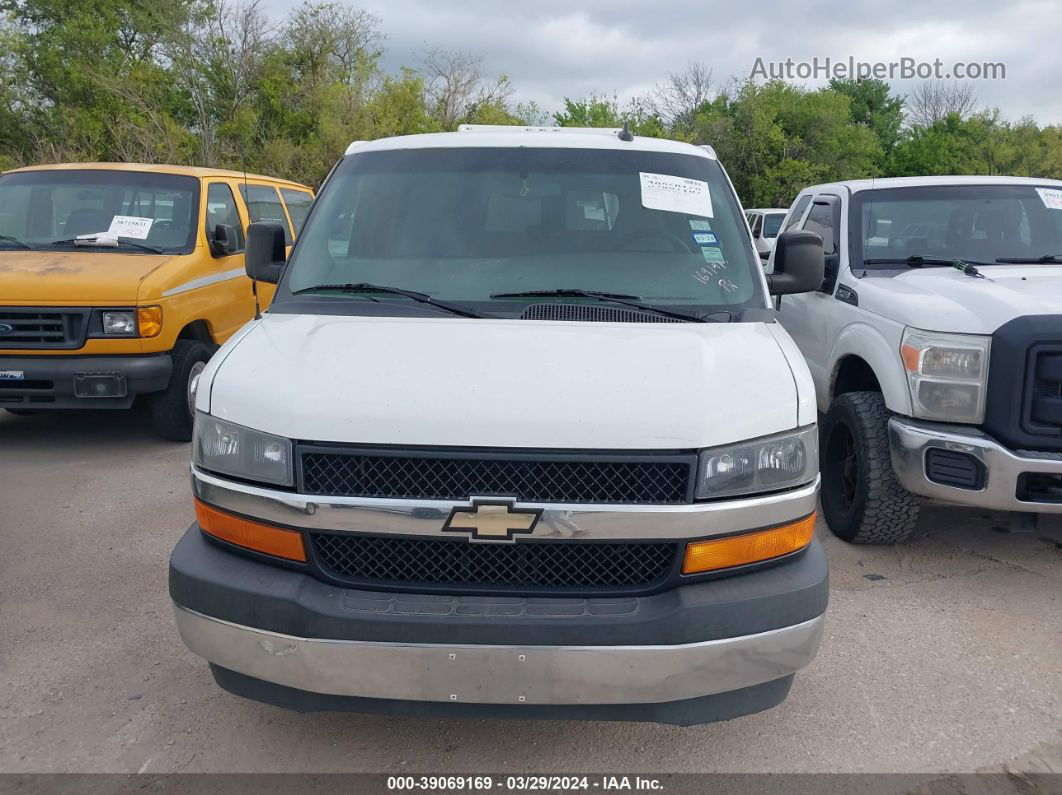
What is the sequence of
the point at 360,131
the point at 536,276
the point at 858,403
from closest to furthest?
the point at 536,276 → the point at 858,403 → the point at 360,131

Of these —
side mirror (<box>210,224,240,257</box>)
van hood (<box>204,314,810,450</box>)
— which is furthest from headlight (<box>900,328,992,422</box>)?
side mirror (<box>210,224,240,257</box>)

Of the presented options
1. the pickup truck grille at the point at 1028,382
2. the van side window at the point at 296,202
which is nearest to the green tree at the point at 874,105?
the van side window at the point at 296,202

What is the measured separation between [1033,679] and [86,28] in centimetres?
3787

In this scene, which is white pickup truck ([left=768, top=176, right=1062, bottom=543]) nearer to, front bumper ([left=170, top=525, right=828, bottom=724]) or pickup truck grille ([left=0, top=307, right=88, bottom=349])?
front bumper ([left=170, top=525, right=828, bottom=724])

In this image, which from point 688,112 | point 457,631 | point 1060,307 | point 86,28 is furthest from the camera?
point 688,112

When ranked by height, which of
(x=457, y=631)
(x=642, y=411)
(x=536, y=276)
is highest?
(x=536, y=276)

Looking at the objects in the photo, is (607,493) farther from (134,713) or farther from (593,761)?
(134,713)

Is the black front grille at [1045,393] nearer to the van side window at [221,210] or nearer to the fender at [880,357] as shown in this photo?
the fender at [880,357]

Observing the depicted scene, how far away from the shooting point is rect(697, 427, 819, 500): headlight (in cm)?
251

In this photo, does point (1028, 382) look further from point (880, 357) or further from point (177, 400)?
point (177, 400)

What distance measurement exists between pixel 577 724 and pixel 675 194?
2.12m

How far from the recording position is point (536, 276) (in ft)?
11.3

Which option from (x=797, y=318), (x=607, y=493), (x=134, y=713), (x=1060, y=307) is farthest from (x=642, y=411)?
(x=797, y=318)

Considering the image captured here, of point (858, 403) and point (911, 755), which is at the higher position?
point (858, 403)
